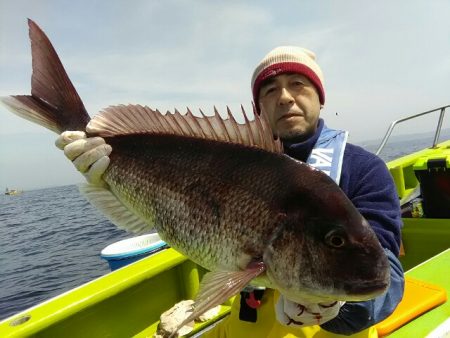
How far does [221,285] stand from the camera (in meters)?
1.59

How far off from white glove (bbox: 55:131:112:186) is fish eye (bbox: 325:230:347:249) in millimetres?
1475

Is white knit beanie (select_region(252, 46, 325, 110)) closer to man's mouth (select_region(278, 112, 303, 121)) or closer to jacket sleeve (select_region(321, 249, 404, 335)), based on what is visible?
man's mouth (select_region(278, 112, 303, 121))

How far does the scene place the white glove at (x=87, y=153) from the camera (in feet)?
7.80

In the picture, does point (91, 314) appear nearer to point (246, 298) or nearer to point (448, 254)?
point (246, 298)

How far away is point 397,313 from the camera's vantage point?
2875mm

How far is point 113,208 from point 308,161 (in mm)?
1353

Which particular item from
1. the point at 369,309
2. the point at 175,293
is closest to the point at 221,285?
the point at 369,309

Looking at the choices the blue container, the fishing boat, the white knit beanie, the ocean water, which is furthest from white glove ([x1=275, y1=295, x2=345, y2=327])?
the ocean water

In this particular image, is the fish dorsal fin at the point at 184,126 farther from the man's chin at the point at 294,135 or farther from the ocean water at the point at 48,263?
the ocean water at the point at 48,263

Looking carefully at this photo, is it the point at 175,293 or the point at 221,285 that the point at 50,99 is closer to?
the point at 221,285

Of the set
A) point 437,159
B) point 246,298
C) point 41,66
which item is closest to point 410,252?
point 437,159

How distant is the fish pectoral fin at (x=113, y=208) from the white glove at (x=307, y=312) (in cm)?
92

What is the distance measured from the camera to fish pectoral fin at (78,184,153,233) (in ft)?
7.51

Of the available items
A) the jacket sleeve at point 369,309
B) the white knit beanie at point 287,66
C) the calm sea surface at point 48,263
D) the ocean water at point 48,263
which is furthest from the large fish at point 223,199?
the ocean water at point 48,263
